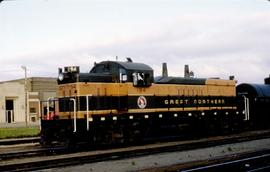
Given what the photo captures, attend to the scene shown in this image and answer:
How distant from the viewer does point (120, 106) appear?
62.0 feet

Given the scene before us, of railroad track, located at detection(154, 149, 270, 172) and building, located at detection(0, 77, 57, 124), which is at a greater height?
building, located at detection(0, 77, 57, 124)

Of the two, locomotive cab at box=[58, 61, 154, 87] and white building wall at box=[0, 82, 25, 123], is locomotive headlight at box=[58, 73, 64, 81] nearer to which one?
locomotive cab at box=[58, 61, 154, 87]

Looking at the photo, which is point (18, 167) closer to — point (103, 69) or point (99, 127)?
point (99, 127)

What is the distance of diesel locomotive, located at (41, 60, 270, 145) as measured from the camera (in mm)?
17891

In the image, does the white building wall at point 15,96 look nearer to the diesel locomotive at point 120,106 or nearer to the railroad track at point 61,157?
the diesel locomotive at point 120,106

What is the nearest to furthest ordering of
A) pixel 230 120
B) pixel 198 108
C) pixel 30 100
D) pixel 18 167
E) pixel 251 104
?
pixel 18 167 → pixel 198 108 → pixel 230 120 → pixel 251 104 → pixel 30 100

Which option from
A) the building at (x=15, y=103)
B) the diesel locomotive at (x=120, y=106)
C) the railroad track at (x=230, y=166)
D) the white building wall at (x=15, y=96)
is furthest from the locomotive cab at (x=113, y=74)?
the white building wall at (x=15, y=96)

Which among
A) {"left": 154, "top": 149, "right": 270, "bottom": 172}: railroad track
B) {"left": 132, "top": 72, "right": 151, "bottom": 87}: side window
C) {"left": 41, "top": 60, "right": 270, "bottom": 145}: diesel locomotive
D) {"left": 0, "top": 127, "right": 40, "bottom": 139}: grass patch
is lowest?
{"left": 0, "top": 127, "right": 40, "bottom": 139}: grass patch

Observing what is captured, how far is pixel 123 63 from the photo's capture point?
1942 centimetres

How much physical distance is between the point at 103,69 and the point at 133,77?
150 cm

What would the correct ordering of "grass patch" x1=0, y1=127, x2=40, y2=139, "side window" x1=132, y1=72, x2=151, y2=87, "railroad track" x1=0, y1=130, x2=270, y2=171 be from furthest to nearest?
"grass patch" x1=0, y1=127, x2=40, y2=139 → "side window" x1=132, y1=72, x2=151, y2=87 → "railroad track" x1=0, y1=130, x2=270, y2=171

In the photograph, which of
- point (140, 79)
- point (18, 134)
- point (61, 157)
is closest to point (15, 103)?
point (18, 134)

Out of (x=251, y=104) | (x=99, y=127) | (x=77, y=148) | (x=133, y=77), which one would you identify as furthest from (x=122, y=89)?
(x=251, y=104)

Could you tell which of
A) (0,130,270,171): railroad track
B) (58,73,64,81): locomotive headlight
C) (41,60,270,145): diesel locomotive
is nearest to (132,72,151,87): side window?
(41,60,270,145): diesel locomotive
